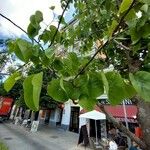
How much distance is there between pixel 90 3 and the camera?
3965mm

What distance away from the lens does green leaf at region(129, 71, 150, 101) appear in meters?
0.87

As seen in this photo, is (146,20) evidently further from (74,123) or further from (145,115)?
(74,123)

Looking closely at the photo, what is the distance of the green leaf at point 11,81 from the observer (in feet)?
3.67

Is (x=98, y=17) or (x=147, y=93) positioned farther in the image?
(x=98, y=17)

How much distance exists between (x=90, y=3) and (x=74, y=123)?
2574cm

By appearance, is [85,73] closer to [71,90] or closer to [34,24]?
[71,90]

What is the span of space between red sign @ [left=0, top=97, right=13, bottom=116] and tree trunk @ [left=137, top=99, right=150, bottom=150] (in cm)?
3906

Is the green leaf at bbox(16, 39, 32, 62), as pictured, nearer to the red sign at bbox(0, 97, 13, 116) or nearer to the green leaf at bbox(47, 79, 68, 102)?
the green leaf at bbox(47, 79, 68, 102)

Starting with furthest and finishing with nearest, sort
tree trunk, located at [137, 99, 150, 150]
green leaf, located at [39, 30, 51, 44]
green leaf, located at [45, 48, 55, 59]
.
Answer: tree trunk, located at [137, 99, 150, 150] → green leaf, located at [39, 30, 51, 44] → green leaf, located at [45, 48, 55, 59]

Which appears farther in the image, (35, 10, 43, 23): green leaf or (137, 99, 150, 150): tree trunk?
(137, 99, 150, 150): tree trunk

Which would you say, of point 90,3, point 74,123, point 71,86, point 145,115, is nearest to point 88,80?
point 71,86

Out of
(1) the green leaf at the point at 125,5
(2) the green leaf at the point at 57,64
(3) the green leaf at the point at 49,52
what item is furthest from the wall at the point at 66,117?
(1) the green leaf at the point at 125,5

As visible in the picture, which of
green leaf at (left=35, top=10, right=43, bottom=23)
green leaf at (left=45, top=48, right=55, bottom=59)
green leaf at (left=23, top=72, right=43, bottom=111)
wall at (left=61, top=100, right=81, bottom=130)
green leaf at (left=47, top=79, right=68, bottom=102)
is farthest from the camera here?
wall at (left=61, top=100, right=81, bottom=130)

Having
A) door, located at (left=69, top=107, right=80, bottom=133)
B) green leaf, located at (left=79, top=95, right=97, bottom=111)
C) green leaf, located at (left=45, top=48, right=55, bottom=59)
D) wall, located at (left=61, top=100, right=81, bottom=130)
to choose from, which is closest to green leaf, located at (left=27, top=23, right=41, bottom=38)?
green leaf, located at (left=45, top=48, right=55, bottom=59)
